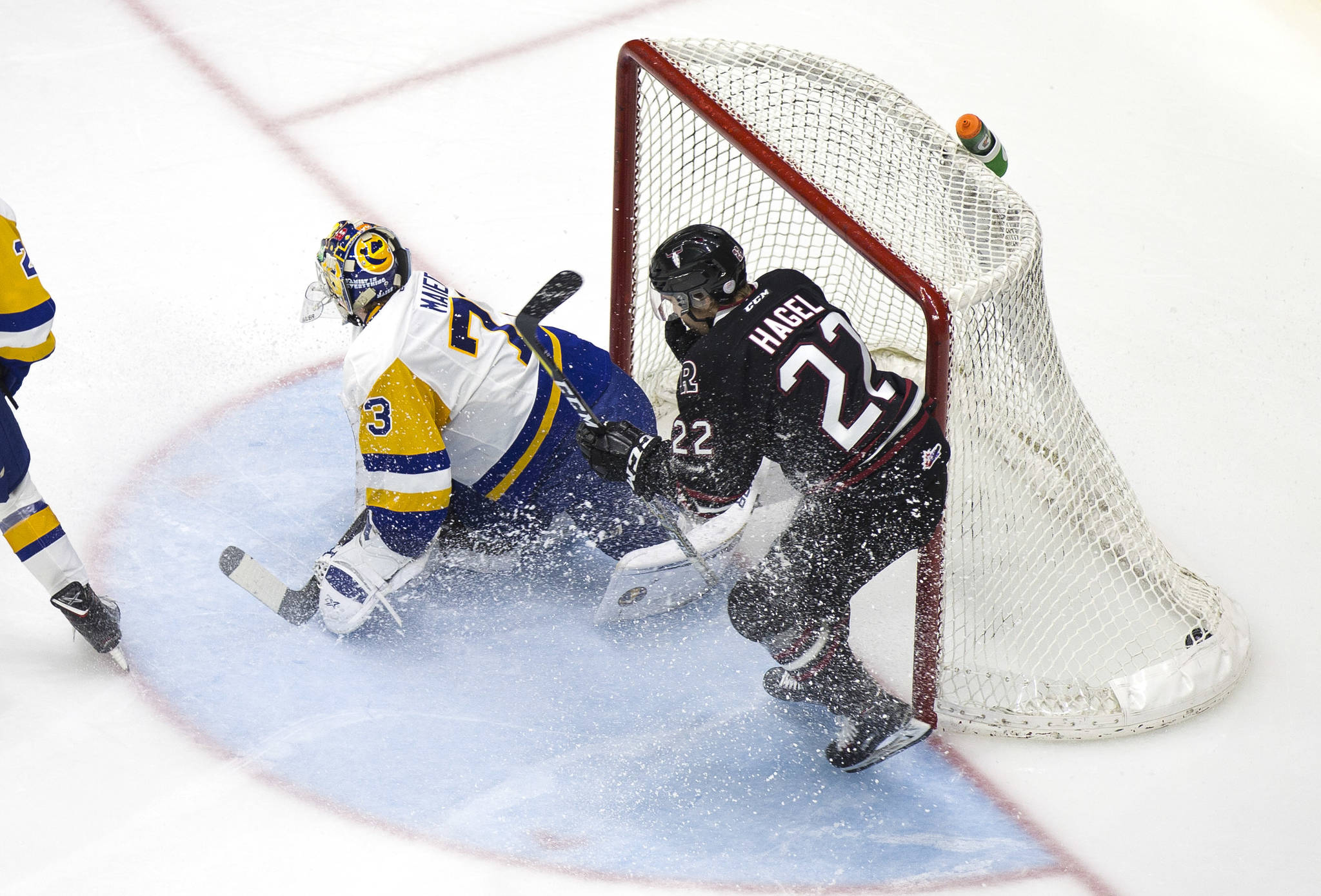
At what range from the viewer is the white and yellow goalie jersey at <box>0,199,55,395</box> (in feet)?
8.81

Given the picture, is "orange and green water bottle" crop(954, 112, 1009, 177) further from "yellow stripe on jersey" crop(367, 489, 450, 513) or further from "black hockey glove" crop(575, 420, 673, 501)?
"yellow stripe on jersey" crop(367, 489, 450, 513)

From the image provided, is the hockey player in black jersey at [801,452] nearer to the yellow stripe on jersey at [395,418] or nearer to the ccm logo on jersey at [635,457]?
the ccm logo on jersey at [635,457]

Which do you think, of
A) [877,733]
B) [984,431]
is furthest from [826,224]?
[877,733]

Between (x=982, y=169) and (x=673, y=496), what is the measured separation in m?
0.90

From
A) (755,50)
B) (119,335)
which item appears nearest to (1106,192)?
(755,50)

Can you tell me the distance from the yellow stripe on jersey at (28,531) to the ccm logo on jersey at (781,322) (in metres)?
1.44

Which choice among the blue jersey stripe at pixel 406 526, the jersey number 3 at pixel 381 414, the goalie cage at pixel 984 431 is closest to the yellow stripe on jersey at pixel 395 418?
the jersey number 3 at pixel 381 414

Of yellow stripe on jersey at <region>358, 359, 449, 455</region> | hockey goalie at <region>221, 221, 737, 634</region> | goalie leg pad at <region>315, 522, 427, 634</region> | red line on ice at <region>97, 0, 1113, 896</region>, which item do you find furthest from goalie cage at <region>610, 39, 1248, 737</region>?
goalie leg pad at <region>315, 522, 427, 634</region>

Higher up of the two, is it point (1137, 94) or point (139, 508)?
point (1137, 94)

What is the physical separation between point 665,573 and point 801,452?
64cm

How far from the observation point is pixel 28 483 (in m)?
2.90

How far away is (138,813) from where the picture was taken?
2.74 metres

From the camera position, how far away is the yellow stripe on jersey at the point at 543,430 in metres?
3.00

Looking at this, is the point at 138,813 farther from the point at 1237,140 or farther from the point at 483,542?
the point at 1237,140
